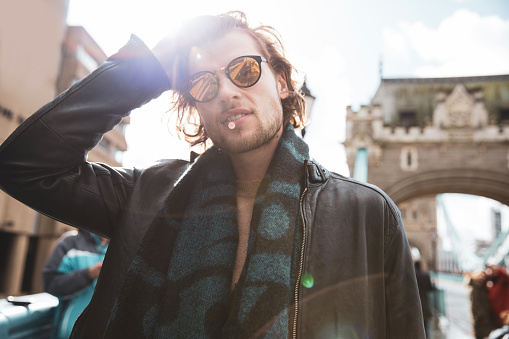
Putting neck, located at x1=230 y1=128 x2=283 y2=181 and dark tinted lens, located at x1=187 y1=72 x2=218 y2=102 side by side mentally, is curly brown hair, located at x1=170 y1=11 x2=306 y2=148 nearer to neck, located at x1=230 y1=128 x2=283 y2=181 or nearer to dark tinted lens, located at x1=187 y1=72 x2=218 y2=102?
dark tinted lens, located at x1=187 y1=72 x2=218 y2=102

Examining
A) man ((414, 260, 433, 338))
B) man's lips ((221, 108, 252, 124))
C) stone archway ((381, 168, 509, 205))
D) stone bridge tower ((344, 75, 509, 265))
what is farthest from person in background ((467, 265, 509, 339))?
stone bridge tower ((344, 75, 509, 265))

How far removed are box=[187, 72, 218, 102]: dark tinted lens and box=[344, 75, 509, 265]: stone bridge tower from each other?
594 inches

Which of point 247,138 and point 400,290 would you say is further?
point 247,138

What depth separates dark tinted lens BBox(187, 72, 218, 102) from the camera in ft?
4.80

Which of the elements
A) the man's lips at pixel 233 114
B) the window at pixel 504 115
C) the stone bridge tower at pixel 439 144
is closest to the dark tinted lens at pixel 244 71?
the man's lips at pixel 233 114

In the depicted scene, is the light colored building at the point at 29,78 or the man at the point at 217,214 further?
the light colored building at the point at 29,78

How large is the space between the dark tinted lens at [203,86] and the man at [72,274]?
118 centimetres

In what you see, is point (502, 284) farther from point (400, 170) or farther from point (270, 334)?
point (400, 170)

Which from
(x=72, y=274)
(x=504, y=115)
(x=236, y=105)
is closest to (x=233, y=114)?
(x=236, y=105)

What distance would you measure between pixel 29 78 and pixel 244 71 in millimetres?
8605

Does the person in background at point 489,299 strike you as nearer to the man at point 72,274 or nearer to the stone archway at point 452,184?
the man at point 72,274

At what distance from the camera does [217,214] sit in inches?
55.2

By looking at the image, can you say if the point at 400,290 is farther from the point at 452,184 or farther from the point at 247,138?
the point at 452,184

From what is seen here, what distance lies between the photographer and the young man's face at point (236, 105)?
4.56ft
